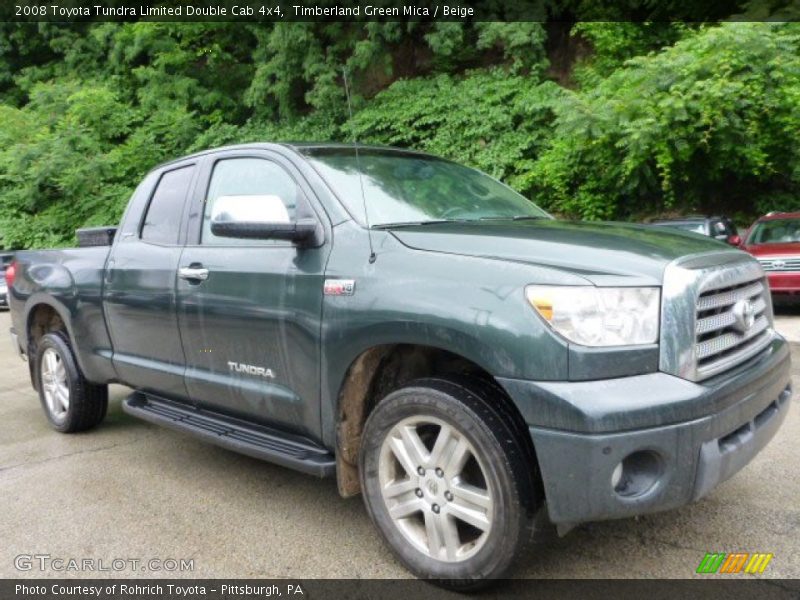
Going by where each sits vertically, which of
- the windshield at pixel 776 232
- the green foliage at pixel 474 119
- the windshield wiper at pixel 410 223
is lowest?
the windshield at pixel 776 232

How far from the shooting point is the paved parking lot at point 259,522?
2953mm

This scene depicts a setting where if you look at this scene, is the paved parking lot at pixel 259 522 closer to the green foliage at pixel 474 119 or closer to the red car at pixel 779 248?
the red car at pixel 779 248

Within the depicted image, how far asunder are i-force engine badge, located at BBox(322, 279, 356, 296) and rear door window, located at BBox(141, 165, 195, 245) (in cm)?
141

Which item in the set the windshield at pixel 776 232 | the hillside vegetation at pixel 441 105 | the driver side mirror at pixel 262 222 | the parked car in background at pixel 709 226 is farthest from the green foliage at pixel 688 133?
the driver side mirror at pixel 262 222

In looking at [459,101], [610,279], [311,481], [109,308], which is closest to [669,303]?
[610,279]

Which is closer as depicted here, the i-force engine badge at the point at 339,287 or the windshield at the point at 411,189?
the i-force engine badge at the point at 339,287

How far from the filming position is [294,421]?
129 inches

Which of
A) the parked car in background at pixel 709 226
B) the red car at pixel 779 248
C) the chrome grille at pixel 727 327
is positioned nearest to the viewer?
the chrome grille at pixel 727 327

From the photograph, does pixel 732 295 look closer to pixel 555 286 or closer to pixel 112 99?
pixel 555 286

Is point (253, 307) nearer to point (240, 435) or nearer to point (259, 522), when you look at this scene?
point (240, 435)

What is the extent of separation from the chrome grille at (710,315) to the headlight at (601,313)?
0.06m

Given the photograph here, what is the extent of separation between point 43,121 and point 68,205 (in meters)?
3.47

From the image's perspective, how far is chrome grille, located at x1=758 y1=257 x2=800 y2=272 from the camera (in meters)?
10.6

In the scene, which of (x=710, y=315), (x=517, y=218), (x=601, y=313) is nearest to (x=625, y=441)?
(x=601, y=313)
